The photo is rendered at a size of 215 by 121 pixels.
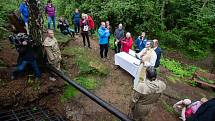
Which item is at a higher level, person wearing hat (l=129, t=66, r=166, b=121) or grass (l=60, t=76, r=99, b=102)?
person wearing hat (l=129, t=66, r=166, b=121)

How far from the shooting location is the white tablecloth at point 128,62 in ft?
32.8

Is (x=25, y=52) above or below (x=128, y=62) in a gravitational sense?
above

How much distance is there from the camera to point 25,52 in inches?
284

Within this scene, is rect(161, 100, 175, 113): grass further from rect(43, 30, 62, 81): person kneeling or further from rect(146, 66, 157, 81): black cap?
rect(43, 30, 62, 81): person kneeling

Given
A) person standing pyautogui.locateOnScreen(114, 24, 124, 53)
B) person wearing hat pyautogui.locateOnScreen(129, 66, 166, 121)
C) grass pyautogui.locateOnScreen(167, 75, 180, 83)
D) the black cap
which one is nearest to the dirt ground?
grass pyautogui.locateOnScreen(167, 75, 180, 83)

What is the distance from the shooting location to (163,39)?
19.2 meters

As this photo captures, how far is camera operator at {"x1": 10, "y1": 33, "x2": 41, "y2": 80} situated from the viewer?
7043mm

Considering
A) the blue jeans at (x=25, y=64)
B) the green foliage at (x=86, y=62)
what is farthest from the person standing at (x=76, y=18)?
the blue jeans at (x=25, y=64)

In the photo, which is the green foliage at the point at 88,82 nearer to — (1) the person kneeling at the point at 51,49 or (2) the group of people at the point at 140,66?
(2) the group of people at the point at 140,66

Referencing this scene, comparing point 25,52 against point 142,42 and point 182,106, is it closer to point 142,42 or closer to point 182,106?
point 142,42

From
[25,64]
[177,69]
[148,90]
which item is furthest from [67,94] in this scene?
[177,69]

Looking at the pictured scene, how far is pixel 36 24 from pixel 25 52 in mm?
970

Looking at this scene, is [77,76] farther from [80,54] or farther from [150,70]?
[150,70]

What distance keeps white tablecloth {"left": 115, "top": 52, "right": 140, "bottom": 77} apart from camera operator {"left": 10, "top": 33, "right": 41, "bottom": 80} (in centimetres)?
415
